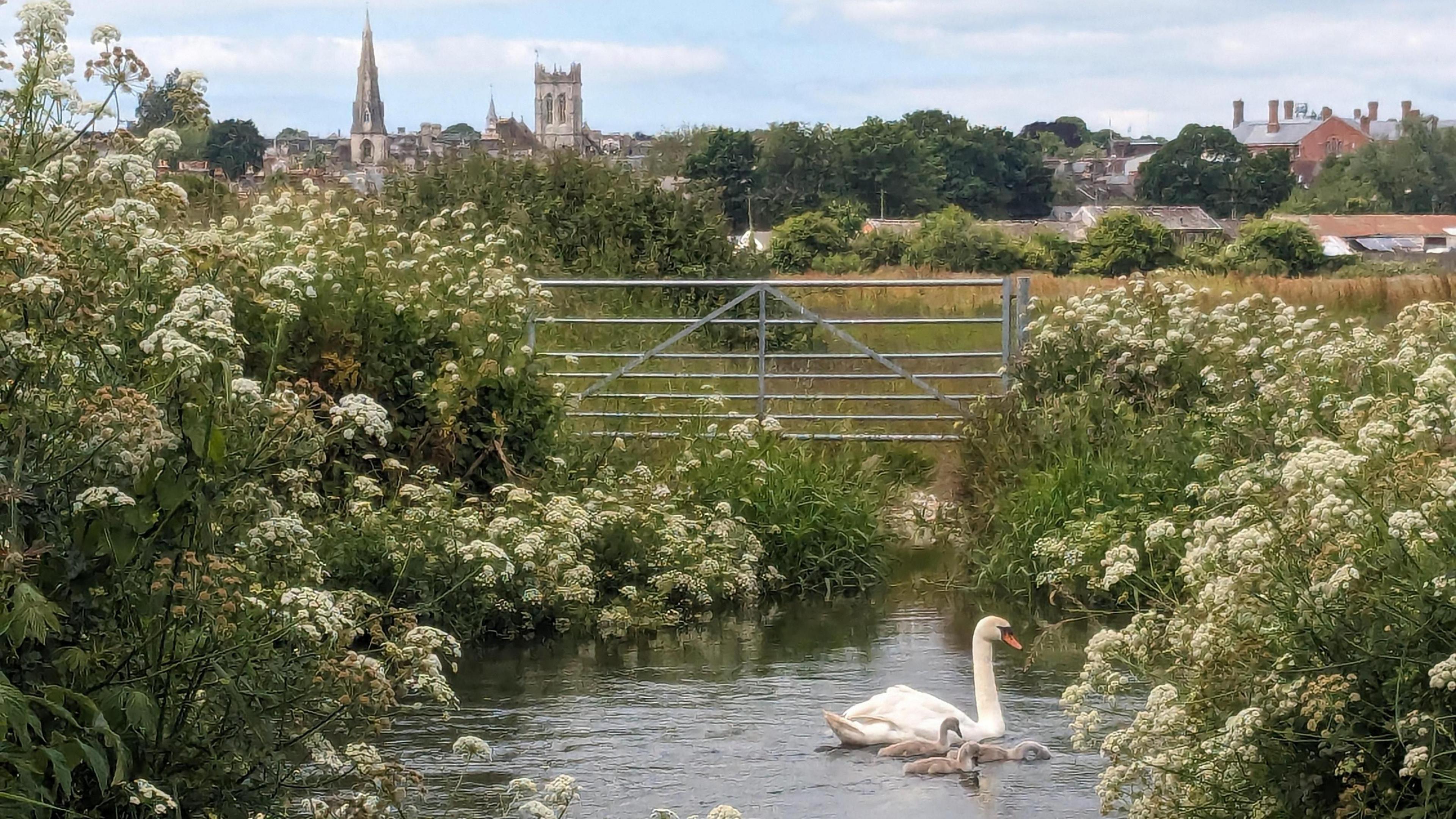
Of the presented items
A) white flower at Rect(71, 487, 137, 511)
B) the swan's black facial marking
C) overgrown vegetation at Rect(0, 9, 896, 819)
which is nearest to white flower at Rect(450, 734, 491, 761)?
overgrown vegetation at Rect(0, 9, 896, 819)

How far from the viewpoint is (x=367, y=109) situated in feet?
570

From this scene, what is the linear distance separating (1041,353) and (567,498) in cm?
373

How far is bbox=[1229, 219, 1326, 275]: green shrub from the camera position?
49875 mm

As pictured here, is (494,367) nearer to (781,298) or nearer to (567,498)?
(567,498)

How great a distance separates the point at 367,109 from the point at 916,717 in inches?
6776

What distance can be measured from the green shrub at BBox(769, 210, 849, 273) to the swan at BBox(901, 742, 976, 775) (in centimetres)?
3825

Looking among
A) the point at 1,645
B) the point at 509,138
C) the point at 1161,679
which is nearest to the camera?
the point at 1,645

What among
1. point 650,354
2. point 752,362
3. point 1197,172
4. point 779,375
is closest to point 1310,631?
point 779,375

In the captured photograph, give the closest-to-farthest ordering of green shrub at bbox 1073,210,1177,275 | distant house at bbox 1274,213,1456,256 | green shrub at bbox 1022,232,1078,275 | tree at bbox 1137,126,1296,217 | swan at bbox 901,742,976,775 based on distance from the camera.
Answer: swan at bbox 901,742,976,775, green shrub at bbox 1073,210,1177,275, green shrub at bbox 1022,232,1078,275, distant house at bbox 1274,213,1456,256, tree at bbox 1137,126,1296,217

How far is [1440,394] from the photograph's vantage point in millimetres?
6195

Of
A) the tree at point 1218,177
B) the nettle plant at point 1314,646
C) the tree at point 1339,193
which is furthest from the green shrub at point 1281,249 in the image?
the nettle plant at point 1314,646

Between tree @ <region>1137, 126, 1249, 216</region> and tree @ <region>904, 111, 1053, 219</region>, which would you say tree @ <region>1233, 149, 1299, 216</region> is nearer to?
tree @ <region>1137, 126, 1249, 216</region>

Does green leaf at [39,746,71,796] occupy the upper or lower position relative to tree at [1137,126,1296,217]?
lower

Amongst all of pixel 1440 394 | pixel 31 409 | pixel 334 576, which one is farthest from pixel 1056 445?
pixel 31 409
